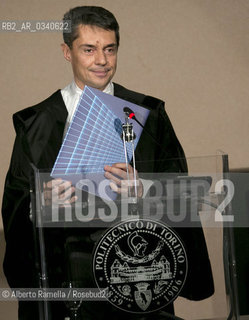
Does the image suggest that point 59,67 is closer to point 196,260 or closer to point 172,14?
point 172,14

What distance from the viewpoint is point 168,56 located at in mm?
4172

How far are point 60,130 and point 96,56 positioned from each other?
1.34ft

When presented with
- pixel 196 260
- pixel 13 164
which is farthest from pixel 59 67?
pixel 196 260

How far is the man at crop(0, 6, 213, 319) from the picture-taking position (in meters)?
2.82

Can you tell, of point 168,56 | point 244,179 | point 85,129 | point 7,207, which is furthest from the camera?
point 168,56

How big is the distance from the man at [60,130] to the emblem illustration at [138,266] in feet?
2.12

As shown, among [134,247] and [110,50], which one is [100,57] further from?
[134,247]

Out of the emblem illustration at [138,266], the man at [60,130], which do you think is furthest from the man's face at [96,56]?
the emblem illustration at [138,266]

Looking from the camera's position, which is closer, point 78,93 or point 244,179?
point 78,93

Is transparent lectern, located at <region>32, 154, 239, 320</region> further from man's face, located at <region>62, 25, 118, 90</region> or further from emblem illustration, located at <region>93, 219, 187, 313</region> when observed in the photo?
man's face, located at <region>62, 25, 118, 90</region>

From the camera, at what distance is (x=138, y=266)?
2156mm

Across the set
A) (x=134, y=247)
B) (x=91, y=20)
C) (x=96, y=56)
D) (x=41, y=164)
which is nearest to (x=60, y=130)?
(x=41, y=164)

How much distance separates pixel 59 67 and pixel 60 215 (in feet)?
6.34

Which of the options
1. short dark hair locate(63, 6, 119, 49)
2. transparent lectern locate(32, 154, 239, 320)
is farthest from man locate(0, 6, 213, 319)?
transparent lectern locate(32, 154, 239, 320)
